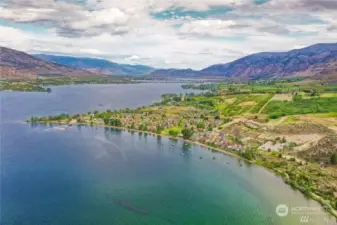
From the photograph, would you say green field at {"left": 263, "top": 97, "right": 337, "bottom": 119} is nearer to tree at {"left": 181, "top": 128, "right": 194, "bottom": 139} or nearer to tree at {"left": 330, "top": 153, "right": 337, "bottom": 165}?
tree at {"left": 181, "top": 128, "right": 194, "bottom": 139}

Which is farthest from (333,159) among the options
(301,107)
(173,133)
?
(301,107)

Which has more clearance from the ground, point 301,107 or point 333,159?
point 301,107

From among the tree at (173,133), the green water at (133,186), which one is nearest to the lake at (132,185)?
the green water at (133,186)

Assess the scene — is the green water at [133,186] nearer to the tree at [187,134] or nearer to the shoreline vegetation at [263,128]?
the shoreline vegetation at [263,128]

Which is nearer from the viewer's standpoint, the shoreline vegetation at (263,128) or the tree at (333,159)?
the shoreline vegetation at (263,128)

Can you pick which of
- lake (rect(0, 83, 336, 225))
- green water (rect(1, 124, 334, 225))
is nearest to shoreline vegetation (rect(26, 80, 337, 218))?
lake (rect(0, 83, 336, 225))

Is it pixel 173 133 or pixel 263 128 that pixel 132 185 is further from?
pixel 263 128

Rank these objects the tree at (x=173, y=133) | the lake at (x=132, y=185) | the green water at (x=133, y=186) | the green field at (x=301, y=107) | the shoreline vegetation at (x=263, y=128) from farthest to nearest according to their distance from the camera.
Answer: the green field at (x=301, y=107), the tree at (x=173, y=133), the shoreline vegetation at (x=263, y=128), the green water at (x=133, y=186), the lake at (x=132, y=185)

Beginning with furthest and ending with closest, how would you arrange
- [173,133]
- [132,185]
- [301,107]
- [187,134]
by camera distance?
[301,107] → [173,133] → [187,134] → [132,185]
